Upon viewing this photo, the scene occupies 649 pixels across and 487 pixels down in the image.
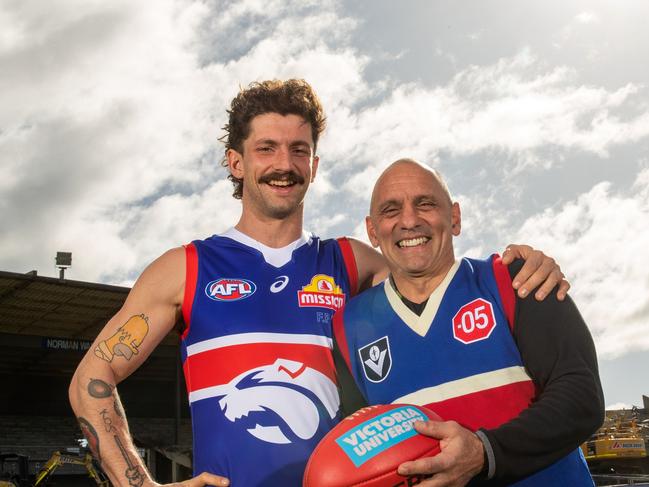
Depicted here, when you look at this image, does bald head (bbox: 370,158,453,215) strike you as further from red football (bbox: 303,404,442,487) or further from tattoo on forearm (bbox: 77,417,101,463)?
tattoo on forearm (bbox: 77,417,101,463)

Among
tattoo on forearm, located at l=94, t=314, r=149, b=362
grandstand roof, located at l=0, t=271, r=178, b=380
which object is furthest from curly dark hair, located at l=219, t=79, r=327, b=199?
grandstand roof, located at l=0, t=271, r=178, b=380

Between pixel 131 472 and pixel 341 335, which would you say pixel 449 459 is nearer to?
pixel 341 335

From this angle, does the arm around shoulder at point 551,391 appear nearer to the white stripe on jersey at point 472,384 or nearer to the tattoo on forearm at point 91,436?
the white stripe on jersey at point 472,384

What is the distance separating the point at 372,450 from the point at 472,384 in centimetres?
57

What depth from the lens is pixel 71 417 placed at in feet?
93.9

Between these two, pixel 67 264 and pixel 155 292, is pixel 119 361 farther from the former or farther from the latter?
pixel 67 264

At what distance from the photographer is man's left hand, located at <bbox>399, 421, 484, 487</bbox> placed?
217cm

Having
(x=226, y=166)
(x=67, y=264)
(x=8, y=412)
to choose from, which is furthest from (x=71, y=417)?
(x=226, y=166)

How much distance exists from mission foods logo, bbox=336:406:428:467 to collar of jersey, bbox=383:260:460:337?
1.62ft

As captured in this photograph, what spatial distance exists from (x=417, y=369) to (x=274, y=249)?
1060 millimetres

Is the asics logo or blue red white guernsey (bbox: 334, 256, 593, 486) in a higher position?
the asics logo

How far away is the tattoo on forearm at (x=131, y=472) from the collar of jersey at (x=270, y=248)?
3.54 ft

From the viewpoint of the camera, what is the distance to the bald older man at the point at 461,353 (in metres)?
2.33

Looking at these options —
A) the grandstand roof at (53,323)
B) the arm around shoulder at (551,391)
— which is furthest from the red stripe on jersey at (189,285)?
the grandstand roof at (53,323)
